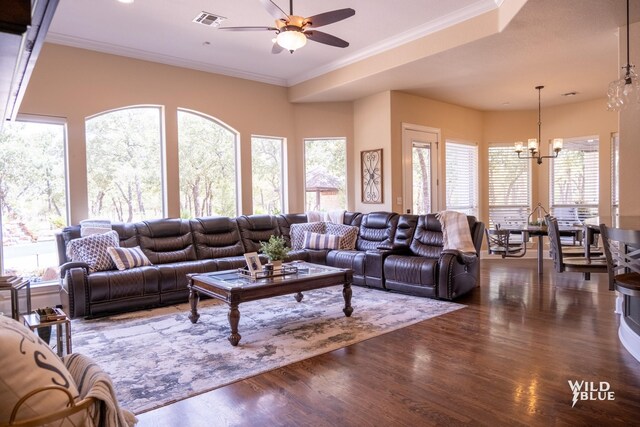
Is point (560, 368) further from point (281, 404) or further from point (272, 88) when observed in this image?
point (272, 88)

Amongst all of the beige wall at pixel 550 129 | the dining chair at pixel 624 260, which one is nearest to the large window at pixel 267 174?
the beige wall at pixel 550 129

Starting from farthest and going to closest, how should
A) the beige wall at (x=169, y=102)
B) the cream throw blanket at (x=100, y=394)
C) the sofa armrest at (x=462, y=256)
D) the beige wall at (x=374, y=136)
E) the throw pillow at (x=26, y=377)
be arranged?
the beige wall at (x=374, y=136)
the beige wall at (x=169, y=102)
the sofa armrest at (x=462, y=256)
the cream throw blanket at (x=100, y=394)
the throw pillow at (x=26, y=377)

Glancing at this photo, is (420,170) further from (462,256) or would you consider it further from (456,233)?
(462,256)

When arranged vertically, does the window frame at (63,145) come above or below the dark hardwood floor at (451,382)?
above

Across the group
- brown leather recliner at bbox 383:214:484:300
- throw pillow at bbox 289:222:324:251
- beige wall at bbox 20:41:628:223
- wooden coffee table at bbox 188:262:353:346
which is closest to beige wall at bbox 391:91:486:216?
beige wall at bbox 20:41:628:223

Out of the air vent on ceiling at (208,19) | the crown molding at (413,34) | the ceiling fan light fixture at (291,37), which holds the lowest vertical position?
the ceiling fan light fixture at (291,37)

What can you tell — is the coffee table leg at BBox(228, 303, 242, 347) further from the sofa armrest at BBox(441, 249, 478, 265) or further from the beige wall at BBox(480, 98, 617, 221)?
the beige wall at BBox(480, 98, 617, 221)

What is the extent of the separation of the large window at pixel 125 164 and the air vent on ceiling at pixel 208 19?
1.76 m

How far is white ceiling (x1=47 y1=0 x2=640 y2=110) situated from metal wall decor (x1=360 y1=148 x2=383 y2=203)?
3.44ft

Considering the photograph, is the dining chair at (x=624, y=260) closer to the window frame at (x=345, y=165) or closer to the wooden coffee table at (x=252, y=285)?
the wooden coffee table at (x=252, y=285)

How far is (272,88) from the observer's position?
23.4 feet

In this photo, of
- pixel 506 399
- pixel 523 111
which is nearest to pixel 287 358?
pixel 506 399

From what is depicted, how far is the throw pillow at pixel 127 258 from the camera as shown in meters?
4.65

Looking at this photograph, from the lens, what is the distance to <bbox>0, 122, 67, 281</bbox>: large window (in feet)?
15.9
